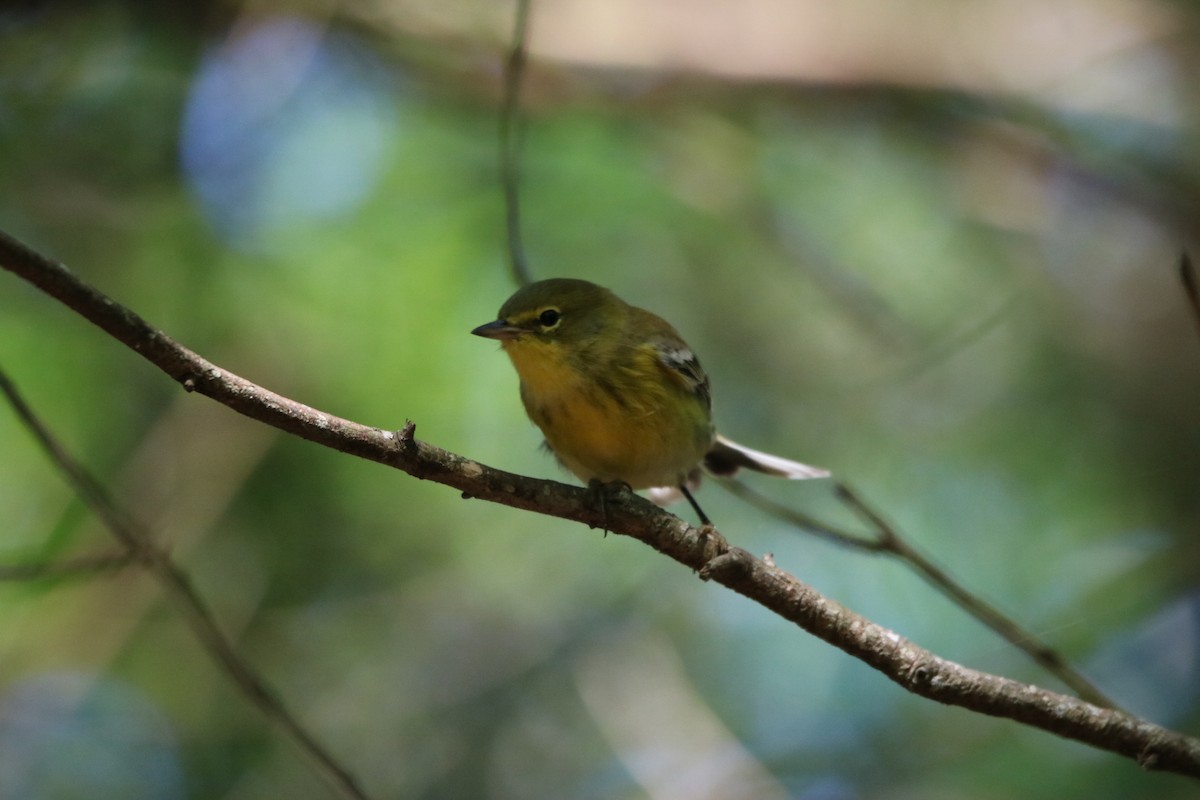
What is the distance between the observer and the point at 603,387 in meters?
3.94

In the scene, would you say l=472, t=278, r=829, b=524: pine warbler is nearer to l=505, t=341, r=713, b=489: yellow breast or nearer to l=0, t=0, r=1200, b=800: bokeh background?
l=505, t=341, r=713, b=489: yellow breast

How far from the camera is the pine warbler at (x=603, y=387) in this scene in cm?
391

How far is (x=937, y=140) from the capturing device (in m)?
7.29

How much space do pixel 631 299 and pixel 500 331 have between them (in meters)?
2.66

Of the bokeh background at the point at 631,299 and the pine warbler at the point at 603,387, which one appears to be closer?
the pine warbler at the point at 603,387

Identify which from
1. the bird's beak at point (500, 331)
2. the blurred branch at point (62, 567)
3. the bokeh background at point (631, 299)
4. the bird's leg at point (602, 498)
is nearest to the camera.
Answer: the bird's leg at point (602, 498)

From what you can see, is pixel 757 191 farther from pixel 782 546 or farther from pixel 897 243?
pixel 782 546

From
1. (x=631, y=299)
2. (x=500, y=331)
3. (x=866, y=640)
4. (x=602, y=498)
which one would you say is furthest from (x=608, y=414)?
(x=631, y=299)

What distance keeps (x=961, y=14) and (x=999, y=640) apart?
14.5 ft

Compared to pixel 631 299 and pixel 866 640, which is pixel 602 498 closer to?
pixel 866 640

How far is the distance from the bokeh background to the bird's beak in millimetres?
1256

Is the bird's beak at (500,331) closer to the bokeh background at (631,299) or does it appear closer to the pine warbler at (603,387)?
the pine warbler at (603,387)

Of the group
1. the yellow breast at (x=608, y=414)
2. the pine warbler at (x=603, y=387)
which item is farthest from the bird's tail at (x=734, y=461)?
the yellow breast at (x=608, y=414)

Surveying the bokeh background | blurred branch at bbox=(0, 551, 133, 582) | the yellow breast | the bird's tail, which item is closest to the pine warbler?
the yellow breast
